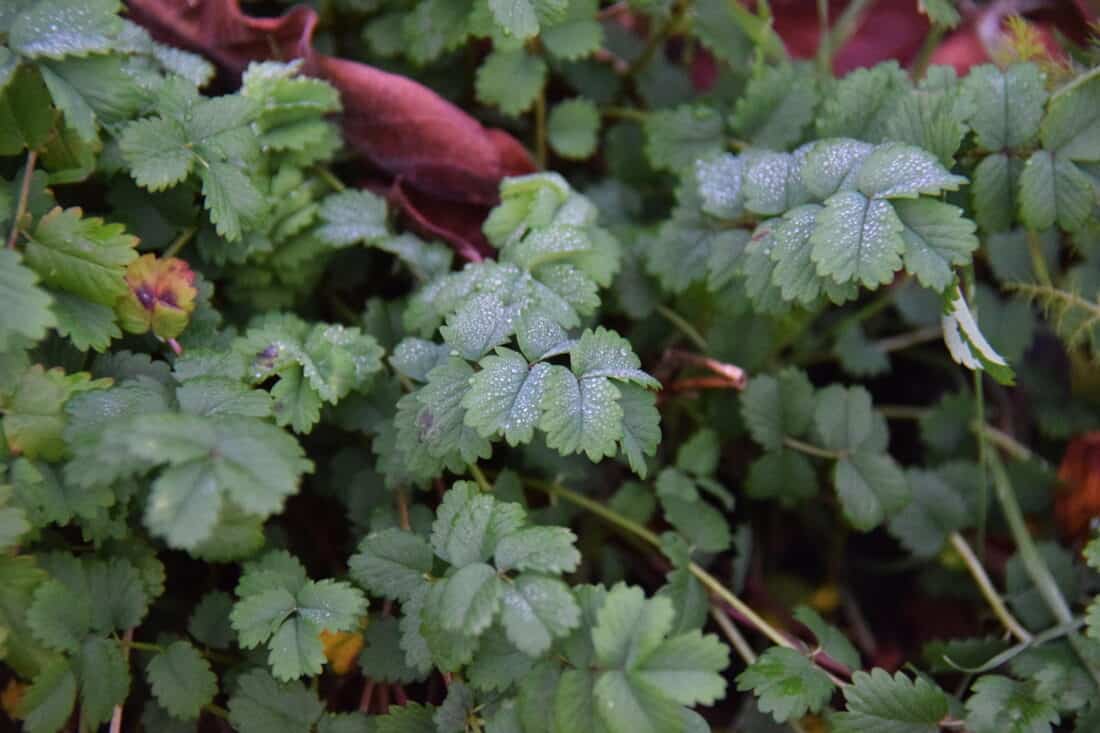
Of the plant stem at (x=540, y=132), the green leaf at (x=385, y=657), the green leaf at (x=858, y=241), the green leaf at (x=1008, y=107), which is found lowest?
the green leaf at (x=385, y=657)

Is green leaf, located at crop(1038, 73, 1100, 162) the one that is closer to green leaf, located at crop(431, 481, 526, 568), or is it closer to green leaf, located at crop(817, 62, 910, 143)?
green leaf, located at crop(817, 62, 910, 143)

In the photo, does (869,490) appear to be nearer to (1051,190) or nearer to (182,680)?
(1051,190)

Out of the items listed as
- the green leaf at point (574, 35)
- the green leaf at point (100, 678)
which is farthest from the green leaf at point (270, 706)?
the green leaf at point (574, 35)

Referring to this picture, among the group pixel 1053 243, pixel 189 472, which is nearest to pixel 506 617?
pixel 189 472

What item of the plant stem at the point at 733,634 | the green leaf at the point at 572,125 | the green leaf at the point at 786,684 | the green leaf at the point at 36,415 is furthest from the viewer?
the green leaf at the point at 572,125

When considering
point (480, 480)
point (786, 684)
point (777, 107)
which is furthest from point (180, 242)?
point (786, 684)

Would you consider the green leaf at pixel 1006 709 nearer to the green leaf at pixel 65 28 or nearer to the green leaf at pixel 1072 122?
the green leaf at pixel 1072 122
